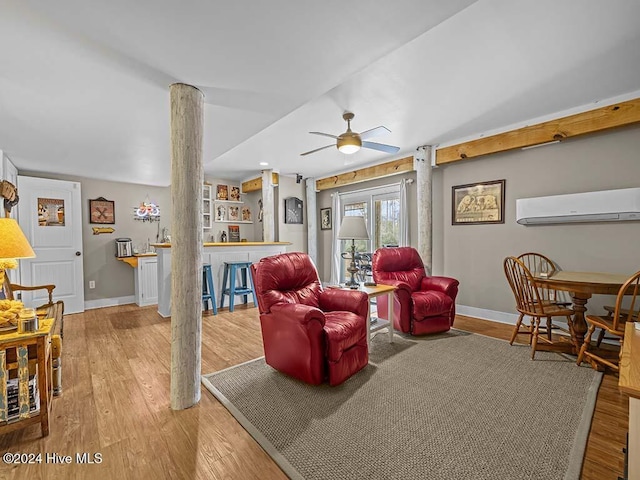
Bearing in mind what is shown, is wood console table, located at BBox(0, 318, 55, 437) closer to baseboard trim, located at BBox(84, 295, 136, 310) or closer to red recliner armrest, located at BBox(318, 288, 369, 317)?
red recliner armrest, located at BBox(318, 288, 369, 317)

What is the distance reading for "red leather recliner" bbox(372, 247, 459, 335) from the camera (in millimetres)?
3422

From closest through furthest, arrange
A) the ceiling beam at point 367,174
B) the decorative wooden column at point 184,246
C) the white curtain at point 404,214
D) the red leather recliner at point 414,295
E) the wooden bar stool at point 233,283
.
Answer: the decorative wooden column at point 184,246
the red leather recliner at point 414,295
the wooden bar stool at point 233,283
the ceiling beam at point 367,174
the white curtain at point 404,214

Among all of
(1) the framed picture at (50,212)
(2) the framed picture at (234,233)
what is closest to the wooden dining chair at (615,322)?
(2) the framed picture at (234,233)

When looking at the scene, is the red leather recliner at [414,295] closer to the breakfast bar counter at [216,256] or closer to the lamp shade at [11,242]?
the breakfast bar counter at [216,256]

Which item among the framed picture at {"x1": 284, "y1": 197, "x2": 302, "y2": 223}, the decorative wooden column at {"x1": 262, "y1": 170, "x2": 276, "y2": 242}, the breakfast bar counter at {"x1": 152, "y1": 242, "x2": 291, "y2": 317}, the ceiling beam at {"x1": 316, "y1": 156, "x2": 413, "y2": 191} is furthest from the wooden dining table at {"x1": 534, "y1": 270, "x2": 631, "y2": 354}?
the framed picture at {"x1": 284, "y1": 197, "x2": 302, "y2": 223}

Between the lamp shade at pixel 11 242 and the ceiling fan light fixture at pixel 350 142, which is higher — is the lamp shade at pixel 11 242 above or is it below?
below

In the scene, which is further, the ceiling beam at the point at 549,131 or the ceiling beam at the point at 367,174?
the ceiling beam at the point at 367,174

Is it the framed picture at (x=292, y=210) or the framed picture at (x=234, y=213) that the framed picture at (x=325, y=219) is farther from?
the framed picture at (x=234, y=213)

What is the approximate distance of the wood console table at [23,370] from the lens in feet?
5.60

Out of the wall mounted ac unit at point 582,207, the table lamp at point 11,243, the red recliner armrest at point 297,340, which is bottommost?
the red recliner armrest at point 297,340

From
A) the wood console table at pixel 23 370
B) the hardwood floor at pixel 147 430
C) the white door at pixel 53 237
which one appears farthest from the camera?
the white door at pixel 53 237

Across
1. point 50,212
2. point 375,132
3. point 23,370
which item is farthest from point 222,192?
point 23,370

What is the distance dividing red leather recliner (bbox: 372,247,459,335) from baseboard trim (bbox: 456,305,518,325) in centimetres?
82

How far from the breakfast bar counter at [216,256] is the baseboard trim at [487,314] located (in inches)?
124
